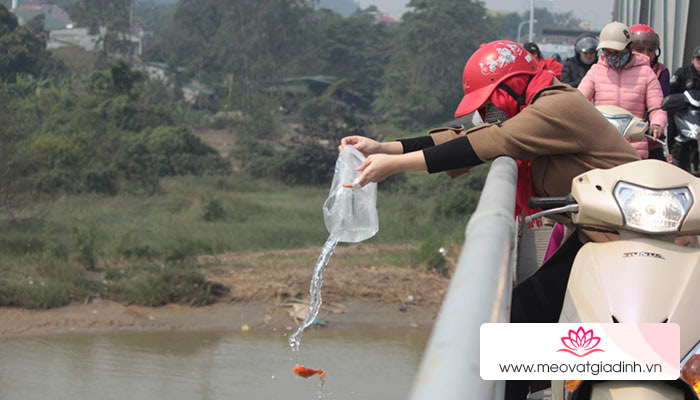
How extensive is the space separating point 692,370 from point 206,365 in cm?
1092

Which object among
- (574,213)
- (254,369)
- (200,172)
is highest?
(574,213)

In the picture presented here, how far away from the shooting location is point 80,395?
11180 millimetres

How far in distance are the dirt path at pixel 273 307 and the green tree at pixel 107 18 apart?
32064 millimetres

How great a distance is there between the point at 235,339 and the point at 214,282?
7.60ft

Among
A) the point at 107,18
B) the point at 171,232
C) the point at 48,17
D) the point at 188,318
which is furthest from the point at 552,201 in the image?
the point at 48,17

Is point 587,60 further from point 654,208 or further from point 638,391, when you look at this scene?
point 638,391

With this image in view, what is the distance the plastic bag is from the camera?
10.9ft

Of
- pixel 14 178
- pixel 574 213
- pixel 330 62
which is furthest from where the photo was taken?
pixel 330 62

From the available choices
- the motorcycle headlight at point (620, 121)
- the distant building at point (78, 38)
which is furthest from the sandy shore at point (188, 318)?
the distant building at point (78, 38)

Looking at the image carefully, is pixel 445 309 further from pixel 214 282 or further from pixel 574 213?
pixel 214 282

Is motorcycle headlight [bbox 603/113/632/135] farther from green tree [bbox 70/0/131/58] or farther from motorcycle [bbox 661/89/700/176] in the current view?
green tree [bbox 70/0/131/58]

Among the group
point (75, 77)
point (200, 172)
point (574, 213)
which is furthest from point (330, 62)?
point (574, 213)

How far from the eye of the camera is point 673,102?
6.55 metres

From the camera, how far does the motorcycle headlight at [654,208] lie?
2.54 m
